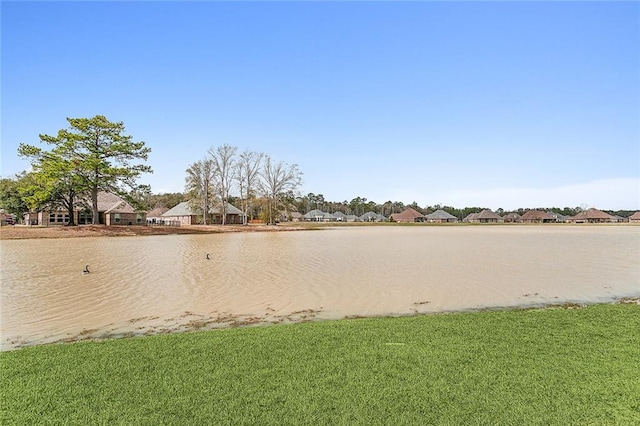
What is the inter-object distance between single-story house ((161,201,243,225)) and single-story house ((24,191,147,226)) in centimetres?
912

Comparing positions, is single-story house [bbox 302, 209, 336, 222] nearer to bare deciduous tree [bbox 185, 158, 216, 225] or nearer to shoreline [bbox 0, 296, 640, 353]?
bare deciduous tree [bbox 185, 158, 216, 225]

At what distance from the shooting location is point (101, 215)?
51.5 meters

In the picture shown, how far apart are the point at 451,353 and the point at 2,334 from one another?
7.49 m

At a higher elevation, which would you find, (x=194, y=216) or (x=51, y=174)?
(x=51, y=174)

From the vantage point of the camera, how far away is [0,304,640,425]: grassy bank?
3.32m

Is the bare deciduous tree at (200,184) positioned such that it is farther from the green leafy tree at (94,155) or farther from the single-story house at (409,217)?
the single-story house at (409,217)

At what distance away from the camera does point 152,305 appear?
356 inches

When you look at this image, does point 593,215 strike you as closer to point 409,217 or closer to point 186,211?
point 409,217

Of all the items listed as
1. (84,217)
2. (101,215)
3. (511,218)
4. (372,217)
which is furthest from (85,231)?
(511,218)

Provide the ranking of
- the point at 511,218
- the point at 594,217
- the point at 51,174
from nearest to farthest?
1. the point at 51,174
2. the point at 594,217
3. the point at 511,218

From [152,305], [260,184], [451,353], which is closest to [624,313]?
[451,353]

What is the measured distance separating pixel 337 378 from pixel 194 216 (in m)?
62.9

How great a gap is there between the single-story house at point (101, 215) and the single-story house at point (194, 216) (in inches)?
359

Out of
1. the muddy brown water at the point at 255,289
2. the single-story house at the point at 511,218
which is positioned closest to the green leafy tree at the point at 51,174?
the muddy brown water at the point at 255,289
